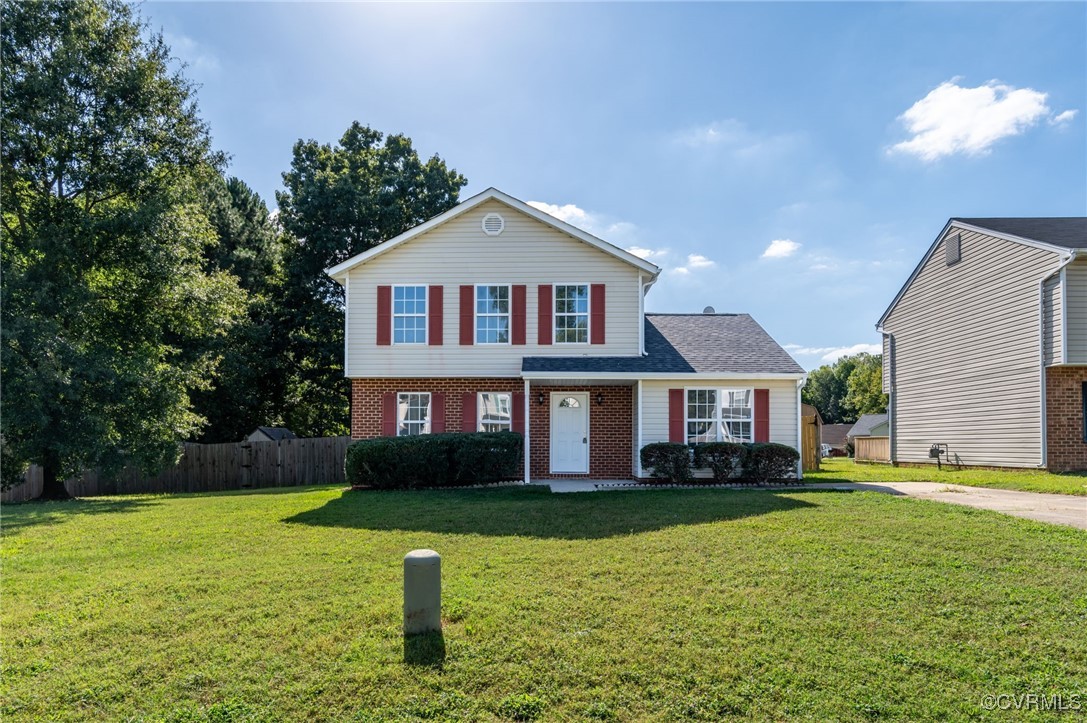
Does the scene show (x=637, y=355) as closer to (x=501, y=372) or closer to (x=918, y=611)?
(x=501, y=372)

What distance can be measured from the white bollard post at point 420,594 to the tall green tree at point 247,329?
68.4 ft

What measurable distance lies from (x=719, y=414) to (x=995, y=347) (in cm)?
891

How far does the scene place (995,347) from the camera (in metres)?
17.2

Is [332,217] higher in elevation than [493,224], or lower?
higher

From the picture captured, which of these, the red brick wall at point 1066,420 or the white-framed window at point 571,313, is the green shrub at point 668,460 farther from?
the red brick wall at point 1066,420

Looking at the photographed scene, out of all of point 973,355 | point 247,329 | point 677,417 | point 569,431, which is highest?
point 247,329

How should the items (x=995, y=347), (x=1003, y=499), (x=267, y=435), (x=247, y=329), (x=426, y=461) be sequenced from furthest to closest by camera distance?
(x=247, y=329), (x=267, y=435), (x=995, y=347), (x=426, y=461), (x=1003, y=499)

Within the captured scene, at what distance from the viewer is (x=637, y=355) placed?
15.3 metres

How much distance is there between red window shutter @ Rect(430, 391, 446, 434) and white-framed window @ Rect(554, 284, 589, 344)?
3.20 metres

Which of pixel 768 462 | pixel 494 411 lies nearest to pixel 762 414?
pixel 768 462

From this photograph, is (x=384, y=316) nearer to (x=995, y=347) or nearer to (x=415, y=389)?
(x=415, y=389)

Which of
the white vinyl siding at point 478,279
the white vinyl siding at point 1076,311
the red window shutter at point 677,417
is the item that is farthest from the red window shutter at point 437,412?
the white vinyl siding at point 1076,311

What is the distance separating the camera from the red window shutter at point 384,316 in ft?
50.9

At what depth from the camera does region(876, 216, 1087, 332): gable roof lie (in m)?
15.4
